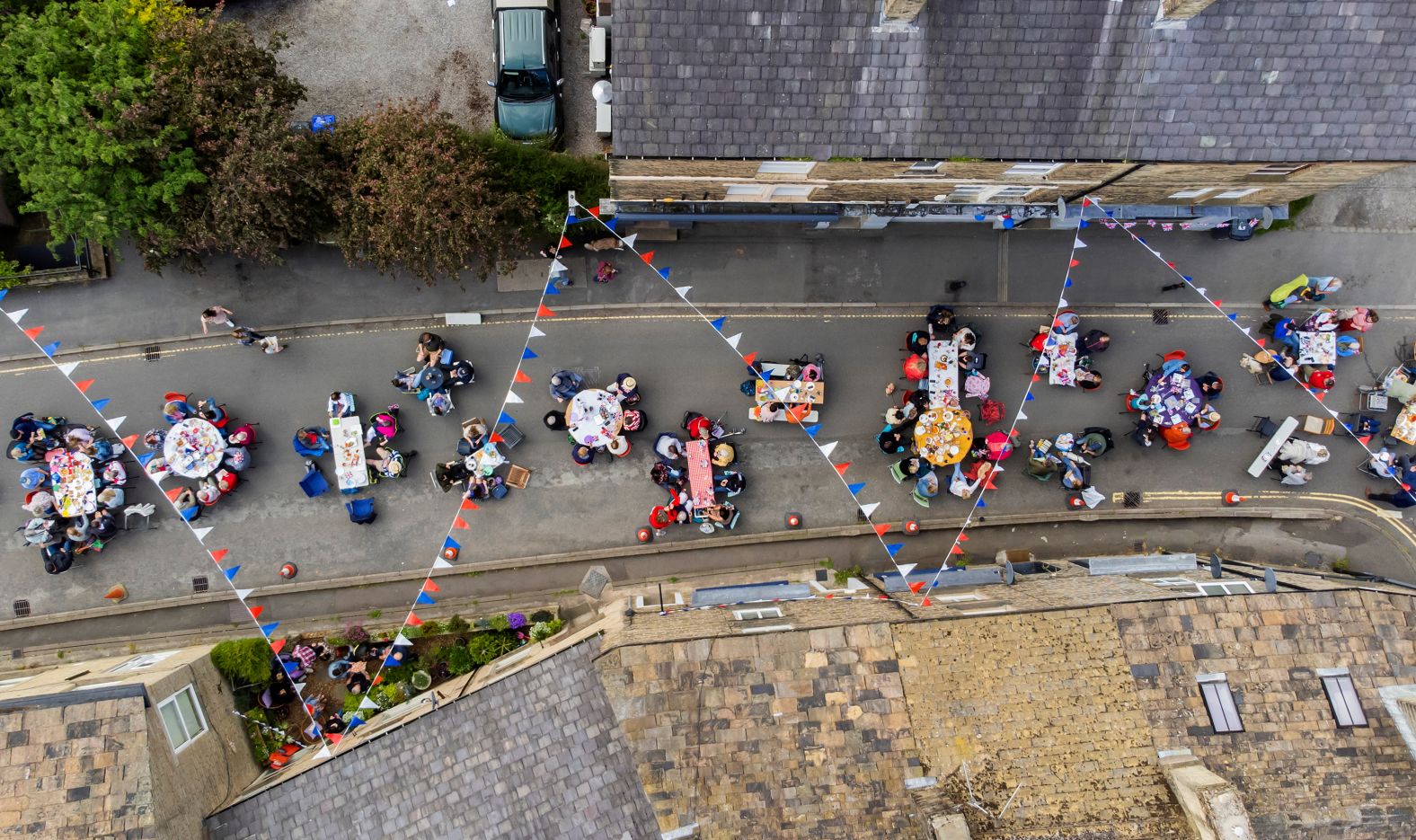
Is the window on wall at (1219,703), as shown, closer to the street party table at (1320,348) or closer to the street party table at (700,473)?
the street party table at (1320,348)

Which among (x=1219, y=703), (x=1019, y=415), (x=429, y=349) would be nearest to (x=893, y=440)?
(x=1019, y=415)

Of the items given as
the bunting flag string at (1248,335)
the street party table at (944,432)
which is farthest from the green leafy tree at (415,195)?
the bunting flag string at (1248,335)

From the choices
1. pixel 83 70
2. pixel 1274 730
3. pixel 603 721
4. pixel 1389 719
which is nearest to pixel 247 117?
pixel 83 70

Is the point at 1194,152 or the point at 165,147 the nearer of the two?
the point at 1194,152

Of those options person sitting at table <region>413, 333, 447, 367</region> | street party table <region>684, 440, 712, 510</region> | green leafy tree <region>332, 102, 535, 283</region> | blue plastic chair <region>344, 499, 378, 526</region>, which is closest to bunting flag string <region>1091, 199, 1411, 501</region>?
street party table <region>684, 440, 712, 510</region>

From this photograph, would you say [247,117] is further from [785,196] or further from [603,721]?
[603,721]

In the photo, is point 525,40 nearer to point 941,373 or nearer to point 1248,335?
point 941,373

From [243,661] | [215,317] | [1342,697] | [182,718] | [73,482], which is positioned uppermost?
[215,317]
